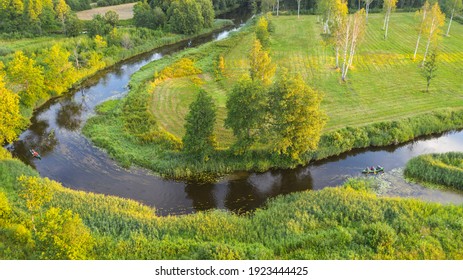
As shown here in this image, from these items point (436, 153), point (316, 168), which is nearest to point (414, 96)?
point (436, 153)

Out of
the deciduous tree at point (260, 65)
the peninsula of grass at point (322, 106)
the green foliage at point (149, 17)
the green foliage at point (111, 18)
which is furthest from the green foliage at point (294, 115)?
the green foliage at point (149, 17)

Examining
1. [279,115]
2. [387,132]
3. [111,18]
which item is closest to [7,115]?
[279,115]

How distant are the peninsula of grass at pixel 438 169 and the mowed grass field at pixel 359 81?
27.4 feet

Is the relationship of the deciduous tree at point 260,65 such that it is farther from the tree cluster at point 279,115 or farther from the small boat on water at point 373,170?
the small boat on water at point 373,170

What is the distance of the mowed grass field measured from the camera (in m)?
46.3

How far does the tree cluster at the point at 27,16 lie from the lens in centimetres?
7812

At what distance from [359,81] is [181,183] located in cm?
3185

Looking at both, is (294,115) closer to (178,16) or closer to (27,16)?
(178,16)

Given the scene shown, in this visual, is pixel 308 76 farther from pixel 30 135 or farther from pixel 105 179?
pixel 30 135

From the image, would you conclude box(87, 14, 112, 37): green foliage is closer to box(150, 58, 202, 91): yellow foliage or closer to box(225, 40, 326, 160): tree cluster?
box(150, 58, 202, 91): yellow foliage

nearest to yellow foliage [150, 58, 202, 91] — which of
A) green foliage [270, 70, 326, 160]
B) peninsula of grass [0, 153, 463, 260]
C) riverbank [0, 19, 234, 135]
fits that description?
riverbank [0, 19, 234, 135]

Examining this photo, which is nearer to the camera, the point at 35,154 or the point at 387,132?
the point at 35,154

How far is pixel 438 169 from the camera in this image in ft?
117

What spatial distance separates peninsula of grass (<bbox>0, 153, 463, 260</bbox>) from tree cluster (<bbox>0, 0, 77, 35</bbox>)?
5706 centimetres
